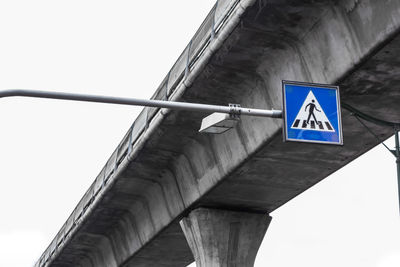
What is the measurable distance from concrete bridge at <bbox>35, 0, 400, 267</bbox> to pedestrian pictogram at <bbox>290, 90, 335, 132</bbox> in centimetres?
181

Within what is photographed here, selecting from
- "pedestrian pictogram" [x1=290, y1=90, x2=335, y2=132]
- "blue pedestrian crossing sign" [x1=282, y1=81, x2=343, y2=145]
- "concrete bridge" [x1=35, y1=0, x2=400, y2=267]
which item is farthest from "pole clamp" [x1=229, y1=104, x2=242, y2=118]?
"concrete bridge" [x1=35, y1=0, x2=400, y2=267]

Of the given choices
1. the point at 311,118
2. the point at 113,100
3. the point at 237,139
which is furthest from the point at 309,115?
the point at 237,139

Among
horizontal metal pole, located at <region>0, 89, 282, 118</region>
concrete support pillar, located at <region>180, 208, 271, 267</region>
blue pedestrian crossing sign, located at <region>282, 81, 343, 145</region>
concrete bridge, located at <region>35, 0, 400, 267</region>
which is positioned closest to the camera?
horizontal metal pole, located at <region>0, 89, 282, 118</region>

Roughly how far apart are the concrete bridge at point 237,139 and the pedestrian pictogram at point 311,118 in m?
1.81

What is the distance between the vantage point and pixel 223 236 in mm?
21672

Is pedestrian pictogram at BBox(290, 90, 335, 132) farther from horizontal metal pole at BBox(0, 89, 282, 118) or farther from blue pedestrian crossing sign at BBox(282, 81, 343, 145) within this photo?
horizontal metal pole at BBox(0, 89, 282, 118)

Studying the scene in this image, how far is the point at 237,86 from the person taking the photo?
16.9 meters

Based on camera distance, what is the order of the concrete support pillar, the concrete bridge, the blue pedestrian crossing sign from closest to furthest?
the blue pedestrian crossing sign, the concrete bridge, the concrete support pillar

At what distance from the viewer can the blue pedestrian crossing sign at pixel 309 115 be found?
11.5 meters

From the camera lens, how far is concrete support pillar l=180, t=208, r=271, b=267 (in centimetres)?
2136

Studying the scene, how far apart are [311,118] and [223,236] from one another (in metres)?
10.6

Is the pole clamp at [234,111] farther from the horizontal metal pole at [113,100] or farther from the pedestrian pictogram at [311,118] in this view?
the pedestrian pictogram at [311,118]

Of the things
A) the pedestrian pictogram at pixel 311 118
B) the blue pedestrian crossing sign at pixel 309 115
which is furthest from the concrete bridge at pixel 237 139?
the pedestrian pictogram at pixel 311 118

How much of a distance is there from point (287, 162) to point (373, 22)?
19.1 feet
